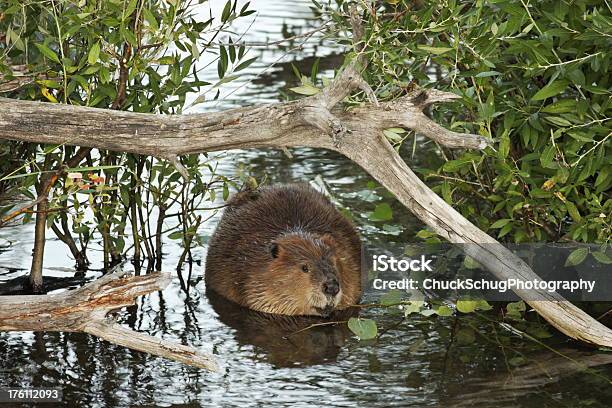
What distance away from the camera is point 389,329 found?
19.1 ft

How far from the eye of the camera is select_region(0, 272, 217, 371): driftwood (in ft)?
14.4

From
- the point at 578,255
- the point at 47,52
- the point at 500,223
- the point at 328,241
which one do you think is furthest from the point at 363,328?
the point at 47,52

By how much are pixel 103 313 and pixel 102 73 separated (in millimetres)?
1397

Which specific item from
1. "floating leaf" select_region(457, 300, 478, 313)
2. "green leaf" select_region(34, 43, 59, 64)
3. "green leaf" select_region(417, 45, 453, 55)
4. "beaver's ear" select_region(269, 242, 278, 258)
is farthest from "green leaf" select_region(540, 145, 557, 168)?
"green leaf" select_region(34, 43, 59, 64)

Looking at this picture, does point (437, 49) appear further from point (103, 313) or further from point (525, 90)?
point (103, 313)

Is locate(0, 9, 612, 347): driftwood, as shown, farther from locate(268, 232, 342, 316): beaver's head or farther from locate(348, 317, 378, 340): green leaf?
locate(268, 232, 342, 316): beaver's head

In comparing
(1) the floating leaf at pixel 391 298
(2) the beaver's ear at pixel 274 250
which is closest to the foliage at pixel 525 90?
(1) the floating leaf at pixel 391 298

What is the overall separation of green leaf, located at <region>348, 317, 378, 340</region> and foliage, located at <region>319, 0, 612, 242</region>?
0.84 meters

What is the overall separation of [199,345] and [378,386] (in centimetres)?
105

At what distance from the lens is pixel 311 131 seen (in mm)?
4926

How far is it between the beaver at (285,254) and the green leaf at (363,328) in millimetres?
358

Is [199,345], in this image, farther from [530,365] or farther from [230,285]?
[530,365]

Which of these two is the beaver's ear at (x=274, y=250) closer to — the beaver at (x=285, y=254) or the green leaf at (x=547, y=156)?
the beaver at (x=285, y=254)

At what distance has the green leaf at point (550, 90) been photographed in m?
5.18
